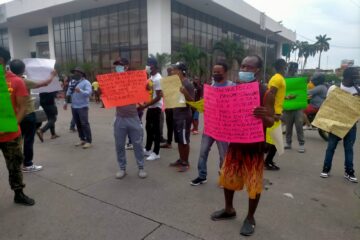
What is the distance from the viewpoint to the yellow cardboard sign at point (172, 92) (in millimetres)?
4551

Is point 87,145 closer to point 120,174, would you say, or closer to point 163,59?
point 120,174

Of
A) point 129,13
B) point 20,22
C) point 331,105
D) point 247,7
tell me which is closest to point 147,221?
point 331,105

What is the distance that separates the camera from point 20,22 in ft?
112

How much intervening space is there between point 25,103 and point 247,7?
31.5m

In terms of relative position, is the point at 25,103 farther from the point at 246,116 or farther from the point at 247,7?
the point at 247,7

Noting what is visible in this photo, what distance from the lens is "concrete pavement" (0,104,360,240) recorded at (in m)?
3.01

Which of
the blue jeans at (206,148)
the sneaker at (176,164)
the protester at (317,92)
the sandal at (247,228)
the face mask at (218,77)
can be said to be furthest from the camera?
the protester at (317,92)

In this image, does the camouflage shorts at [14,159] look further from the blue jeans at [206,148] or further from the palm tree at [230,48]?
the palm tree at [230,48]

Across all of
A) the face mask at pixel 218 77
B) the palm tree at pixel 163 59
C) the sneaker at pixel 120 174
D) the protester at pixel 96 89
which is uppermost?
the palm tree at pixel 163 59

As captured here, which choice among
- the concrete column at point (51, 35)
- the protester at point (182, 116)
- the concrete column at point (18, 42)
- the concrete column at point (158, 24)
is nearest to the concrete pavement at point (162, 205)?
the protester at point (182, 116)

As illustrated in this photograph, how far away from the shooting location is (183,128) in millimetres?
4773

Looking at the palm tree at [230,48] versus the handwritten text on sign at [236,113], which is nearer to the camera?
the handwritten text on sign at [236,113]

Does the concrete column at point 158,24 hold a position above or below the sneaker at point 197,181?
above

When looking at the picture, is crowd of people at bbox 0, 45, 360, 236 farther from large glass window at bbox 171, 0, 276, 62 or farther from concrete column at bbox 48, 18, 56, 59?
concrete column at bbox 48, 18, 56, 59
